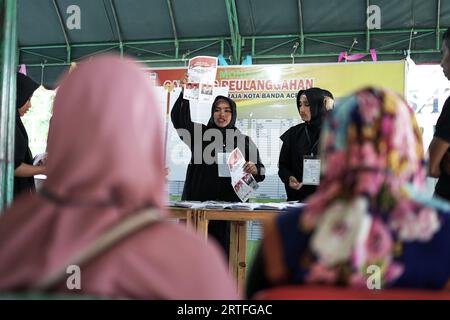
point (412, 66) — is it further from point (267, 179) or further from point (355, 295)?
point (355, 295)

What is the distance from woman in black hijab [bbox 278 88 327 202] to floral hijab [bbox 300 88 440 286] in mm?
3183

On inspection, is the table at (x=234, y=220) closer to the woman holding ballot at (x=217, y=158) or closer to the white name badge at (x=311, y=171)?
the woman holding ballot at (x=217, y=158)

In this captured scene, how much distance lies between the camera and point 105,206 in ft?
3.21

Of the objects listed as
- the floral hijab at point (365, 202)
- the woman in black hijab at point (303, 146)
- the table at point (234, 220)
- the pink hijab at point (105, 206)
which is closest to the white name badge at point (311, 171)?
the woman in black hijab at point (303, 146)

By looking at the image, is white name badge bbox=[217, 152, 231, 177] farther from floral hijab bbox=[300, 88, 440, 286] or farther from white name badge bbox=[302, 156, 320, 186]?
floral hijab bbox=[300, 88, 440, 286]

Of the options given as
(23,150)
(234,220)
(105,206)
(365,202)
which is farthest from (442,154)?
(23,150)

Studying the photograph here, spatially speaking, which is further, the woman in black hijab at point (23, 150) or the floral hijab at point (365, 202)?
the woman in black hijab at point (23, 150)

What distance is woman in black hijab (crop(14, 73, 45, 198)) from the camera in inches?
133

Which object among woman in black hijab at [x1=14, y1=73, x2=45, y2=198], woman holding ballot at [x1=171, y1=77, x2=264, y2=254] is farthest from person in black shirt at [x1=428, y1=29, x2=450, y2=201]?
woman in black hijab at [x1=14, y1=73, x2=45, y2=198]

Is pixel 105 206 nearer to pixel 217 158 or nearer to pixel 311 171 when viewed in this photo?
pixel 311 171

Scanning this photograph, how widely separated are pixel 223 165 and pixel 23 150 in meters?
1.75

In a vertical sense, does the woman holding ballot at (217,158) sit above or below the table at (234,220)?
above

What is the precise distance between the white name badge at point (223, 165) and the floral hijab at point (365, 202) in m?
3.37

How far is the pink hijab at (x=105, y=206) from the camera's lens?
0.94 meters
